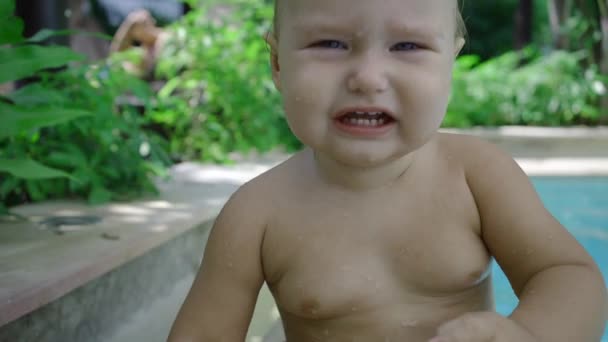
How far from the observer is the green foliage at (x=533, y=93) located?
8.83 m

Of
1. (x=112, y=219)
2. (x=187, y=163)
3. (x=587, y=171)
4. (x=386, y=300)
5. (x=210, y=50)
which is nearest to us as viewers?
(x=386, y=300)

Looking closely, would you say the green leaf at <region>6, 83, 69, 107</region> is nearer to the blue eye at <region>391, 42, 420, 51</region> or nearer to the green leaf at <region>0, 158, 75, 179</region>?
the green leaf at <region>0, 158, 75, 179</region>

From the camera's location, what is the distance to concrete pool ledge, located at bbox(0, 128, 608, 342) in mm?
1737

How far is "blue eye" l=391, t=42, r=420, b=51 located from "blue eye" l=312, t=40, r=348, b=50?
0.09 metres

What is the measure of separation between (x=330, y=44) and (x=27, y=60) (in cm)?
114

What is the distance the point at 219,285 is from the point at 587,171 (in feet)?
17.7

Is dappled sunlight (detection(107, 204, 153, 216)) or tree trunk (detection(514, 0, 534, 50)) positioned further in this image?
tree trunk (detection(514, 0, 534, 50))

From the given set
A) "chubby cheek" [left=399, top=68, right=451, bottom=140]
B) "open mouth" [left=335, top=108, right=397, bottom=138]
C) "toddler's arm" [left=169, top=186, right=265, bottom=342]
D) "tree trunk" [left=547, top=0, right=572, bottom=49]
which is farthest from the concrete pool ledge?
"tree trunk" [left=547, top=0, right=572, bottom=49]

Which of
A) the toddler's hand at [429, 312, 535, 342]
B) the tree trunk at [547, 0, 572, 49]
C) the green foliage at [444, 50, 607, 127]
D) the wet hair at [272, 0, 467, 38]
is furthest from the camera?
the tree trunk at [547, 0, 572, 49]

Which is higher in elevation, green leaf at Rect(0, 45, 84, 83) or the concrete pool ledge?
green leaf at Rect(0, 45, 84, 83)

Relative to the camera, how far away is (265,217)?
4.62 feet

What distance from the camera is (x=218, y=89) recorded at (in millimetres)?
5383

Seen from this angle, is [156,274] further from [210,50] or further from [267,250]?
[210,50]

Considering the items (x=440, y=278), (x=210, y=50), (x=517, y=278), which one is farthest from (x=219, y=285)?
(x=210, y=50)
